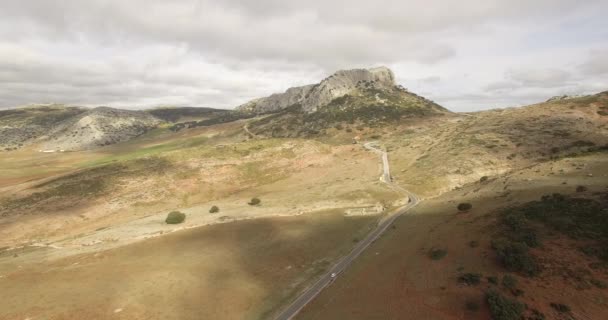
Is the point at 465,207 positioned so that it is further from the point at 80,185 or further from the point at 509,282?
the point at 80,185

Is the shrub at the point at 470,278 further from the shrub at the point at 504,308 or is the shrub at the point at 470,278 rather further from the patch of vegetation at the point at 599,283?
the patch of vegetation at the point at 599,283

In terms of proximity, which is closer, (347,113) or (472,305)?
(472,305)

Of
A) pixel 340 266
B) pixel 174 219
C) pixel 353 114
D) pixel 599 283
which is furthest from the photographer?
pixel 353 114

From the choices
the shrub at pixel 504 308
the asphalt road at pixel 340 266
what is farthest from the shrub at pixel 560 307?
the asphalt road at pixel 340 266

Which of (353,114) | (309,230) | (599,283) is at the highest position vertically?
(353,114)

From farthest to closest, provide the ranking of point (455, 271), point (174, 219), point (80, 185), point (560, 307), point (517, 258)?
point (80, 185), point (174, 219), point (455, 271), point (517, 258), point (560, 307)

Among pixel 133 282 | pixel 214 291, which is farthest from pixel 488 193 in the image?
pixel 133 282

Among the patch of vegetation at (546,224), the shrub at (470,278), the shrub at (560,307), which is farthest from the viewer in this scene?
the patch of vegetation at (546,224)

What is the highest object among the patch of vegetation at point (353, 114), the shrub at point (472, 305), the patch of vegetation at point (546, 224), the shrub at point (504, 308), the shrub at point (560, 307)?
the patch of vegetation at point (353, 114)

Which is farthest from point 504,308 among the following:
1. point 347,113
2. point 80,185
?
A: point 347,113
